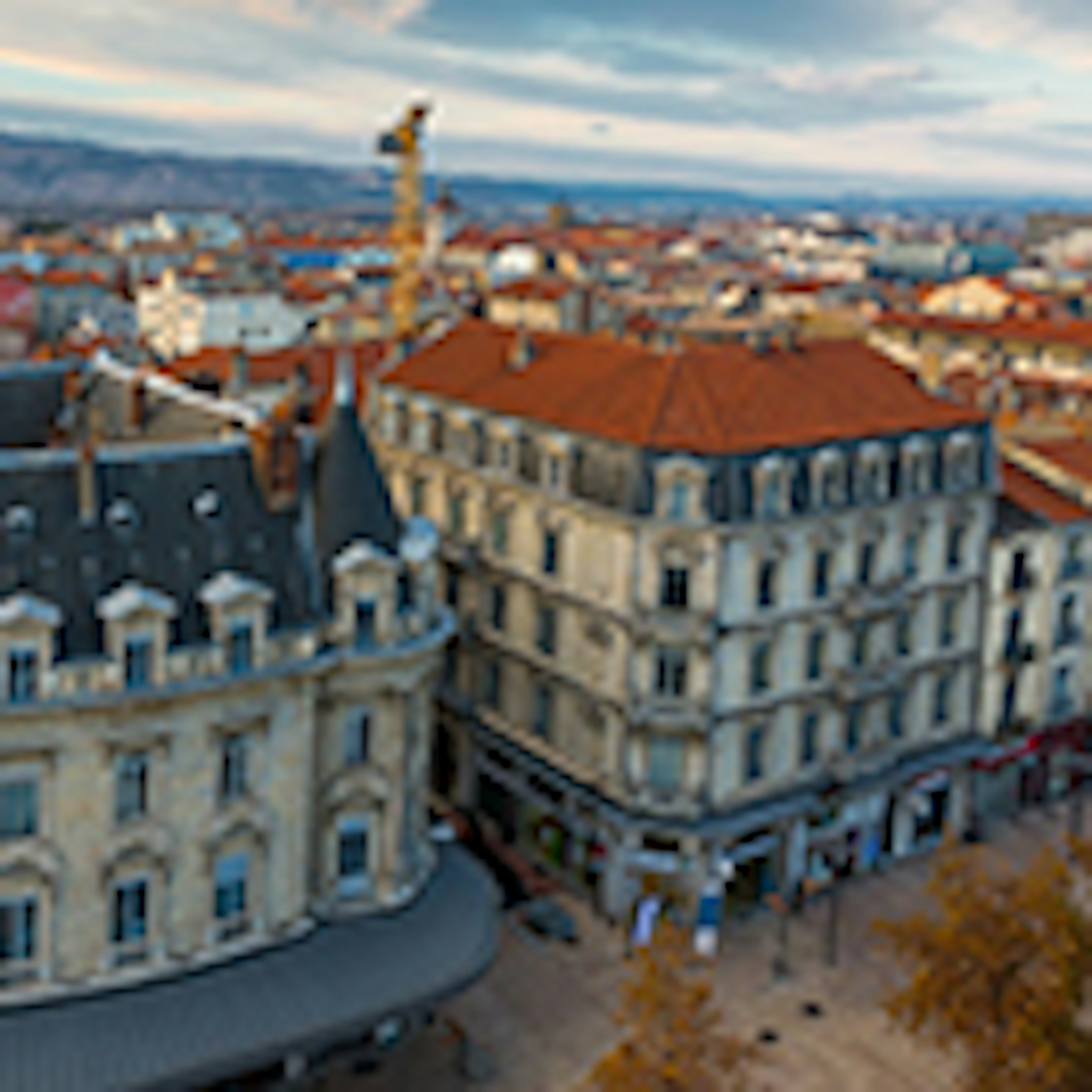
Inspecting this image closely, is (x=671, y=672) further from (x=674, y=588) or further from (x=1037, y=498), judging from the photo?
(x=1037, y=498)

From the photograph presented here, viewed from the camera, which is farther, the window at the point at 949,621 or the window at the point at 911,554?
the window at the point at 949,621

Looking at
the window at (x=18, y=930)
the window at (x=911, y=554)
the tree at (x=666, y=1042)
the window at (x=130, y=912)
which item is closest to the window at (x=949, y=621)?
the window at (x=911, y=554)

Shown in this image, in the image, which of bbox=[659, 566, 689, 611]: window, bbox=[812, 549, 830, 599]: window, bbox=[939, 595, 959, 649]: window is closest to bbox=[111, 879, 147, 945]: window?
bbox=[659, 566, 689, 611]: window

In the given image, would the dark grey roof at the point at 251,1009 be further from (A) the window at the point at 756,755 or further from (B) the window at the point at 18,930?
(A) the window at the point at 756,755

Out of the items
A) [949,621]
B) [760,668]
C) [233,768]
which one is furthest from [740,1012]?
[233,768]

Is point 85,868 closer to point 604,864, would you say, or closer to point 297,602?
point 297,602

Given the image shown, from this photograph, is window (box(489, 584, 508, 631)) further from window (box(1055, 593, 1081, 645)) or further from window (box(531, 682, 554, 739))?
window (box(1055, 593, 1081, 645))
